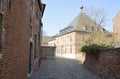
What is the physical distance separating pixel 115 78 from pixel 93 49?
607 centimetres

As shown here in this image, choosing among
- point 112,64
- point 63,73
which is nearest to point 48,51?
point 63,73

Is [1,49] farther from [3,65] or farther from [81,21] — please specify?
[81,21]

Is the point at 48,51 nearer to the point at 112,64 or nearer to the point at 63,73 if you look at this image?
the point at 63,73

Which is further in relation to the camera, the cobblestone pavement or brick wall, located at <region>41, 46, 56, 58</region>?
brick wall, located at <region>41, 46, 56, 58</region>

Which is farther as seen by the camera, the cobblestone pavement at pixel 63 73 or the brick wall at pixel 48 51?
the brick wall at pixel 48 51

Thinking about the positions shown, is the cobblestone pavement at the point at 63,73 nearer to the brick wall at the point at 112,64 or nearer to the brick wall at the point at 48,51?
the brick wall at the point at 112,64

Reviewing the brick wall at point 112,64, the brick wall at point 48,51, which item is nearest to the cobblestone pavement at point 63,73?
the brick wall at point 112,64

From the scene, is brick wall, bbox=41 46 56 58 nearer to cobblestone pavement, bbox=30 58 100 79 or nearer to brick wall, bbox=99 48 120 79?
cobblestone pavement, bbox=30 58 100 79

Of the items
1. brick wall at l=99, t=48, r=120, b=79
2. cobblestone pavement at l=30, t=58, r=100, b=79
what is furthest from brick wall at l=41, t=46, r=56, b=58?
brick wall at l=99, t=48, r=120, b=79

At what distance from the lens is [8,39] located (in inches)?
191

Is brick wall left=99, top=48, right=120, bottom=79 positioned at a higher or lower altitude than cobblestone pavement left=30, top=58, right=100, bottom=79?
higher

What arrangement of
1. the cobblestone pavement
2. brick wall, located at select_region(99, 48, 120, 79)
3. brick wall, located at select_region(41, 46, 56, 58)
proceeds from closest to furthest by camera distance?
1. brick wall, located at select_region(99, 48, 120, 79)
2. the cobblestone pavement
3. brick wall, located at select_region(41, 46, 56, 58)

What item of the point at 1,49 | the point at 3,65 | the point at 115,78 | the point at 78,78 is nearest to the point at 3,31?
the point at 1,49

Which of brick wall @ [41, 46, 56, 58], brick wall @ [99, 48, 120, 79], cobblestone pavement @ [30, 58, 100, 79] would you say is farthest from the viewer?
brick wall @ [41, 46, 56, 58]
